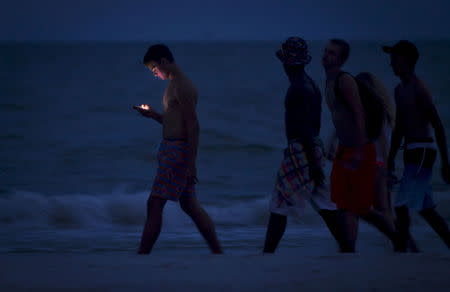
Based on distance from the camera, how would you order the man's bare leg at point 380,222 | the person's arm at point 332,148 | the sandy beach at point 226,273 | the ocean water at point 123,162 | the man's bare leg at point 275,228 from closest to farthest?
the sandy beach at point 226,273 < the man's bare leg at point 380,222 < the man's bare leg at point 275,228 < the person's arm at point 332,148 < the ocean water at point 123,162

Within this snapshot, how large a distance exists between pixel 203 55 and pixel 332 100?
68348 millimetres

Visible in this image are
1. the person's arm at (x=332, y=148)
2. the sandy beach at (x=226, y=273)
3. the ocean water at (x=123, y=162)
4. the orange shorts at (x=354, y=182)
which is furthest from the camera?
the ocean water at (x=123, y=162)

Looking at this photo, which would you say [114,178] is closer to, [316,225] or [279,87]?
[316,225]

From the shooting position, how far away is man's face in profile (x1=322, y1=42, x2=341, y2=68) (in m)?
4.54

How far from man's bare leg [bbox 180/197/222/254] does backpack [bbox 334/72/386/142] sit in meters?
1.25

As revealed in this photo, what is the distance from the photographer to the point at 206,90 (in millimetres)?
39406

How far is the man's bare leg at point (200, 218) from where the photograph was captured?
477cm

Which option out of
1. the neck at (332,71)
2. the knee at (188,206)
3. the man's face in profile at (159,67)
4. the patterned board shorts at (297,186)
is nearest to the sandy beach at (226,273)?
the patterned board shorts at (297,186)

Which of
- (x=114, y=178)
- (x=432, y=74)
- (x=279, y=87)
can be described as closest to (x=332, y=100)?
(x=114, y=178)

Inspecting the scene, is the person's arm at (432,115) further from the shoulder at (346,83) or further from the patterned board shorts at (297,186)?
the patterned board shorts at (297,186)

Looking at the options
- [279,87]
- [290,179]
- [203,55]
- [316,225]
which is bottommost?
[316,225]

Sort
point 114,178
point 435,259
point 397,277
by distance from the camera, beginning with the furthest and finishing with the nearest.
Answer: point 114,178
point 435,259
point 397,277

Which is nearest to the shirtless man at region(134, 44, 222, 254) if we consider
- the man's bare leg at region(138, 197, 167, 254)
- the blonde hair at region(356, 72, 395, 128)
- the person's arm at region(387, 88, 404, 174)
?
the man's bare leg at region(138, 197, 167, 254)

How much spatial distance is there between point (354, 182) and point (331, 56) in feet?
2.71
